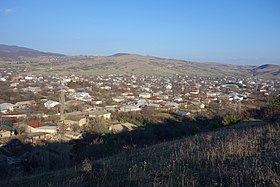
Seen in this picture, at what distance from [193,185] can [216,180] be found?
0.44m

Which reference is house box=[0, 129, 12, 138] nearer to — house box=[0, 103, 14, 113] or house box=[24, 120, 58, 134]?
house box=[24, 120, 58, 134]

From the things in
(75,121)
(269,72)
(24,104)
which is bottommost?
(24,104)

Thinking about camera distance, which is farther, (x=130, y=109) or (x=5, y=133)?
(x=130, y=109)

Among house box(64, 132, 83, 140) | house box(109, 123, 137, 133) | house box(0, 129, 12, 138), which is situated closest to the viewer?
house box(64, 132, 83, 140)

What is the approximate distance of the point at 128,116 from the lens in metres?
28.5

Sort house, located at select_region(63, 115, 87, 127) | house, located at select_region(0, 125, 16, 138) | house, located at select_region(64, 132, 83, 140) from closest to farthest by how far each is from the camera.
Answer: house, located at select_region(64, 132, 83, 140) < house, located at select_region(0, 125, 16, 138) < house, located at select_region(63, 115, 87, 127)

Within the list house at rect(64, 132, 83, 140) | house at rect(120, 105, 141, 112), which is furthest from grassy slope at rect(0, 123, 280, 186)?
house at rect(120, 105, 141, 112)

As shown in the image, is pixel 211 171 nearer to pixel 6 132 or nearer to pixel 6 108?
pixel 6 132

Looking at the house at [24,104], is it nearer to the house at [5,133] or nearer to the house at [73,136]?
the house at [5,133]

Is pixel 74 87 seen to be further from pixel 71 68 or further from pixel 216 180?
pixel 216 180

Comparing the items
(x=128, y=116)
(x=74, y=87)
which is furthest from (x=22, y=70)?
(x=128, y=116)

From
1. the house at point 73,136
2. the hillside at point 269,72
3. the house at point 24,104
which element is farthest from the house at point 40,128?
the hillside at point 269,72

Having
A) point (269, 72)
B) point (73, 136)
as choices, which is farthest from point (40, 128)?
point (269, 72)

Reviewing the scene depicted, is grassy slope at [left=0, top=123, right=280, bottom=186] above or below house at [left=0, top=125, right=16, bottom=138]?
above
